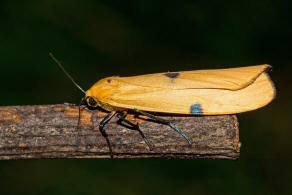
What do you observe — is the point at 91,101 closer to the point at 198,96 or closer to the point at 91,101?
the point at 91,101

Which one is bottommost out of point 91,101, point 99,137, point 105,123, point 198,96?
point 99,137

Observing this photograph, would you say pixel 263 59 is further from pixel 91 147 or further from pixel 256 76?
pixel 91 147

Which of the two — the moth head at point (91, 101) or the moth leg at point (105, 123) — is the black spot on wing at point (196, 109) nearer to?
the moth leg at point (105, 123)

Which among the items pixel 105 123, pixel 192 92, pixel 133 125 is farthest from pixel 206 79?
pixel 105 123

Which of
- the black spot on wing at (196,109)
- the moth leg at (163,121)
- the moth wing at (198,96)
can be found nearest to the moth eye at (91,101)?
the moth wing at (198,96)

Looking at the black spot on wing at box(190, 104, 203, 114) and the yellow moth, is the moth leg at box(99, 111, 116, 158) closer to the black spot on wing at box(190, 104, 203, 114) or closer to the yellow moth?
the yellow moth

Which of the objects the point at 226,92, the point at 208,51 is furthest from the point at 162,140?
the point at 208,51

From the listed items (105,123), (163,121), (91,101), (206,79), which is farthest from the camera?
(91,101)

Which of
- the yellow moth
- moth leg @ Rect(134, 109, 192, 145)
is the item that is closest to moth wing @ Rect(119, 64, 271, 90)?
the yellow moth
